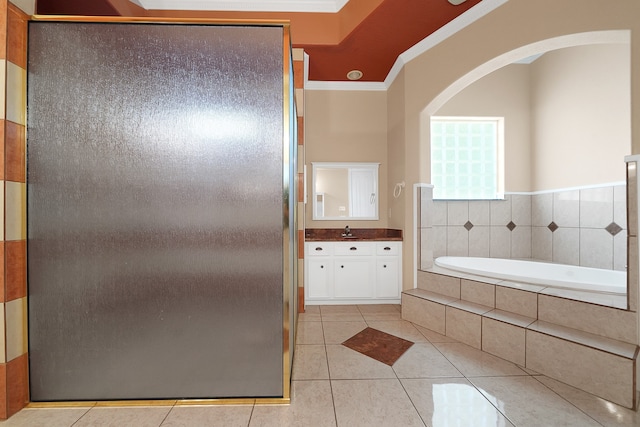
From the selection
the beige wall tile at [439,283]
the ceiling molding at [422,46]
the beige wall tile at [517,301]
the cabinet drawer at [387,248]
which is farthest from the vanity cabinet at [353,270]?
the ceiling molding at [422,46]

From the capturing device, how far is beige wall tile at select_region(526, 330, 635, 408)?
53.0 inches

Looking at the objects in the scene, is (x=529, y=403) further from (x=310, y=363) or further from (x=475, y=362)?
(x=310, y=363)

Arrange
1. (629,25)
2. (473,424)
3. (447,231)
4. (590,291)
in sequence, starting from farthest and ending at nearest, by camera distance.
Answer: (447,231)
(590,291)
(629,25)
(473,424)

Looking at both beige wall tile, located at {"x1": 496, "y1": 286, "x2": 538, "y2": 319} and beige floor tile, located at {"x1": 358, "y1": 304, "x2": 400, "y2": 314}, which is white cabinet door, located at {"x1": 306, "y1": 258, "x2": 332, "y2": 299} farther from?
beige wall tile, located at {"x1": 496, "y1": 286, "x2": 538, "y2": 319}

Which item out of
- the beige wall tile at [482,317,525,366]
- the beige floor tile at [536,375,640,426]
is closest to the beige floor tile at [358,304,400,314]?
the beige wall tile at [482,317,525,366]

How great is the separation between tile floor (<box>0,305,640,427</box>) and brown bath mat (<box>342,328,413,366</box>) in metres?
0.07

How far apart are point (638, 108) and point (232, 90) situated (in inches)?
92.6

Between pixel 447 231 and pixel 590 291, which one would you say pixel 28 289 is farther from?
pixel 447 231

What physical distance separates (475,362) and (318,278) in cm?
162

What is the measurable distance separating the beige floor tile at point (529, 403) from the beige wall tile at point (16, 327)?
2593 millimetres

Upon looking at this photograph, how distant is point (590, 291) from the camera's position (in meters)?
1.77

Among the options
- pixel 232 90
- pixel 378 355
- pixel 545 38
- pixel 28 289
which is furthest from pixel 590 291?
pixel 28 289

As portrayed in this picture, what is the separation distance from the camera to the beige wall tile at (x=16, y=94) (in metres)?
1.28

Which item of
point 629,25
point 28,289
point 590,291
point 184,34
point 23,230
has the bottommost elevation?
point 590,291
